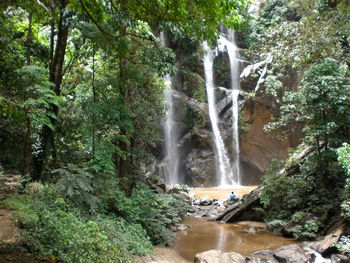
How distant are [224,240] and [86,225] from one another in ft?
16.3

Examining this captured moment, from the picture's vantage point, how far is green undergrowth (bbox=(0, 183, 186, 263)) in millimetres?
3941

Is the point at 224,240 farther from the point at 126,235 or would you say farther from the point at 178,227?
the point at 126,235

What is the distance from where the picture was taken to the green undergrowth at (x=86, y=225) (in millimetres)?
3941

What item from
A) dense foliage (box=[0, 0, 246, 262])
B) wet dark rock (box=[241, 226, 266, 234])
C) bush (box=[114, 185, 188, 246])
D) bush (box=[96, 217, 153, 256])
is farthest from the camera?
wet dark rock (box=[241, 226, 266, 234])

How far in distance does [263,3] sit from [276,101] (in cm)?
1238

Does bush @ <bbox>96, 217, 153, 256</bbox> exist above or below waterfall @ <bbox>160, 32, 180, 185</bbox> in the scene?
below

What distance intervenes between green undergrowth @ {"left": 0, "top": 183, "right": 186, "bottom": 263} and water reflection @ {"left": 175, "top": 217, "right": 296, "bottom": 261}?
68cm

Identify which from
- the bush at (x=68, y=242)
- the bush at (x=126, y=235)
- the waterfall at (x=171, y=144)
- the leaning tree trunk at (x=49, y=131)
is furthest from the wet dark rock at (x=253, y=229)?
the waterfall at (x=171, y=144)

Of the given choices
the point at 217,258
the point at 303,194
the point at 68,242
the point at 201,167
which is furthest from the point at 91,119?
the point at 201,167

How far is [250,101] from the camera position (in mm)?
21031

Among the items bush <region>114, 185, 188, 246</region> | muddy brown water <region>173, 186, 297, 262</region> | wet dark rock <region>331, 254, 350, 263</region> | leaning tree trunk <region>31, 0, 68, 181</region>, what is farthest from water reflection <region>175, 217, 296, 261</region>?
leaning tree trunk <region>31, 0, 68, 181</region>

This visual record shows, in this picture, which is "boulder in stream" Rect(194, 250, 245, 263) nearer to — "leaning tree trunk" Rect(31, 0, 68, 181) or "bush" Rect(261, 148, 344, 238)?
"bush" Rect(261, 148, 344, 238)

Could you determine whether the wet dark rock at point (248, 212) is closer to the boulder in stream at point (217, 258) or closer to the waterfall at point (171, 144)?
the boulder in stream at point (217, 258)

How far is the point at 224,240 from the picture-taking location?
8.37 meters
